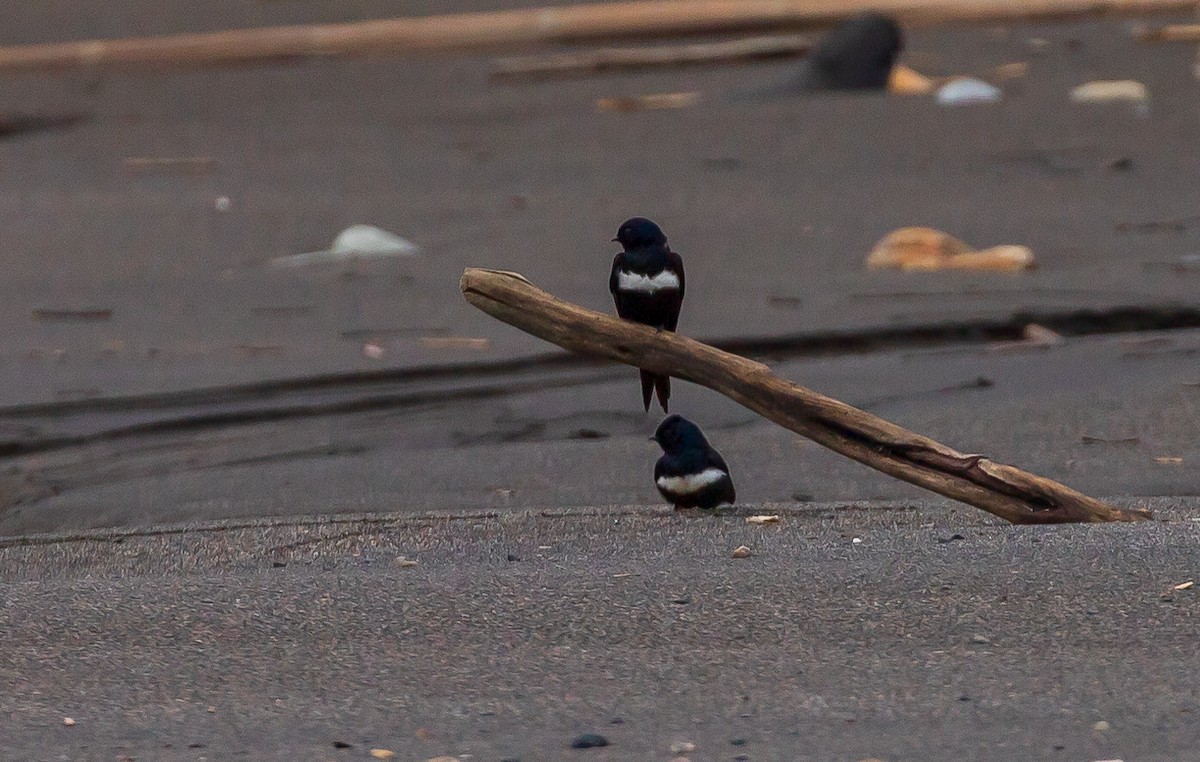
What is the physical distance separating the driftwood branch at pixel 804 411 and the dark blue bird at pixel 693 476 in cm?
45

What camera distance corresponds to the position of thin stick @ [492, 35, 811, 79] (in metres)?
13.0

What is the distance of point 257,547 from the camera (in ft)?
16.1

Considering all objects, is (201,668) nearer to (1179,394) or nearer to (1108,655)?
(1108,655)

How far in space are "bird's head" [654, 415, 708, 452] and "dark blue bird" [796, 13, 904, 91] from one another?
689cm

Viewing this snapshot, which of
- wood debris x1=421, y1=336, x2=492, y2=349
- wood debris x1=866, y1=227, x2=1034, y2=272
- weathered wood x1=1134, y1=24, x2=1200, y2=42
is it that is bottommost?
wood debris x1=421, y1=336, x2=492, y2=349

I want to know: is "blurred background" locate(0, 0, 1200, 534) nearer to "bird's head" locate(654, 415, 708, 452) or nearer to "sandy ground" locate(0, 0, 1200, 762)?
"sandy ground" locate(0, 0, 1200, 762)

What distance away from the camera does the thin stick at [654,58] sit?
13.0 meters

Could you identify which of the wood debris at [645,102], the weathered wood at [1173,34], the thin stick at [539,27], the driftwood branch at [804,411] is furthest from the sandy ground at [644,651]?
the thin stick at [539,27]

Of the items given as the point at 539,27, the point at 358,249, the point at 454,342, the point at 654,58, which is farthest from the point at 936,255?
the point at 539,27

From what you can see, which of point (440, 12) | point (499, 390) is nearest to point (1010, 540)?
point (499, 390)

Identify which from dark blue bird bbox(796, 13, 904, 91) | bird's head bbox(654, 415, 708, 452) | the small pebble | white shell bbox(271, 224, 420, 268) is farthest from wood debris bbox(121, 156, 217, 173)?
the small pebble

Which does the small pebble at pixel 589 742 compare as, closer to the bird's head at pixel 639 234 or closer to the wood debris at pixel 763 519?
the wood debris at pixel 763 519

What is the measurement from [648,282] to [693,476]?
0.53m

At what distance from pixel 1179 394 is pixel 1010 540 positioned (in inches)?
79.8
